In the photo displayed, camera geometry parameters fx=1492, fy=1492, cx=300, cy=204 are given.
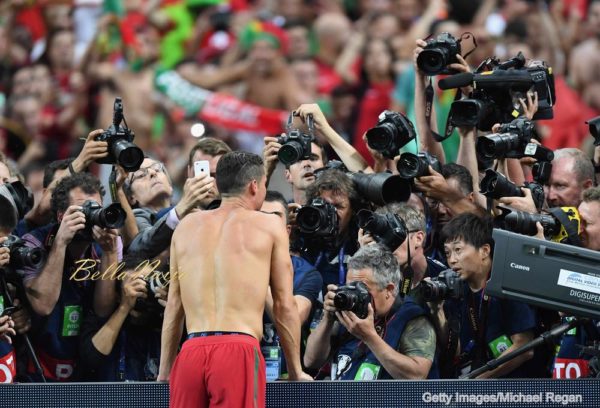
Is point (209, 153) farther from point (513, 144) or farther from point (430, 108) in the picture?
point (513, 144)

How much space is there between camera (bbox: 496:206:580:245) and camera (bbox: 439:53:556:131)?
2.25 feet

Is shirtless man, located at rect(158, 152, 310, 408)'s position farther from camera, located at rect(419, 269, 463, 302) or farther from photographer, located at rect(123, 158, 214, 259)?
camera, located at rect(419, 269, 463, 302)

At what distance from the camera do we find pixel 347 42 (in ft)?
44.3

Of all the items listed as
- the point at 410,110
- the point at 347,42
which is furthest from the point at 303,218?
the point at 347,42

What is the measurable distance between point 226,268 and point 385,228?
99cm

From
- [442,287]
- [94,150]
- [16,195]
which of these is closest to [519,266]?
[442,287]

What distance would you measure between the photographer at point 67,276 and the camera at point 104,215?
1 cm

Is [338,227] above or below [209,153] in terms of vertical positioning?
below

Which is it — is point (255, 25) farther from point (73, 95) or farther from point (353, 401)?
point (353, 401)

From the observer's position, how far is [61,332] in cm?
810

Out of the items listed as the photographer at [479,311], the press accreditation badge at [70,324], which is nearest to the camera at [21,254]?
the press accreditation badge at [70,324]

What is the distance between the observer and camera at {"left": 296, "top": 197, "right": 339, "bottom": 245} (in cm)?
805

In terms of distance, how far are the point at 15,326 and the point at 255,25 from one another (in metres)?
6.29

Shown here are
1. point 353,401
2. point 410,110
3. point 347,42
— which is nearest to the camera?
point 353,401
